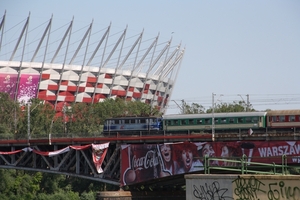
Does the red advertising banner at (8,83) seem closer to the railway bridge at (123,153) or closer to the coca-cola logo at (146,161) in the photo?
the railway bridge at (123,153)

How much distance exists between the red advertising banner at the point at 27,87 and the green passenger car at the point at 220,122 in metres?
75.0

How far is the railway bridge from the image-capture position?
5945cm

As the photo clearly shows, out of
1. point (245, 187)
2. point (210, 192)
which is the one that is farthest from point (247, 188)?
point (210, 192)

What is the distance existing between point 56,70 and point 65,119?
1414cm

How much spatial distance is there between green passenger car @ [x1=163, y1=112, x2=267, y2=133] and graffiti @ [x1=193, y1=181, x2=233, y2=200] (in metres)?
51.7

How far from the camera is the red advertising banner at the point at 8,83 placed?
155m

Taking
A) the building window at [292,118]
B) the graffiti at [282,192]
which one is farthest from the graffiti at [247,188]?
the building window at [292,118]

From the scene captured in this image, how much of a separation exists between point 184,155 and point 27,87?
323 feet

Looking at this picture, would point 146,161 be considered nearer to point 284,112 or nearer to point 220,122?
point 220,122

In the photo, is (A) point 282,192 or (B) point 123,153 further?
(B) point 123,153

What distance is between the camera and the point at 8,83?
6132 inches

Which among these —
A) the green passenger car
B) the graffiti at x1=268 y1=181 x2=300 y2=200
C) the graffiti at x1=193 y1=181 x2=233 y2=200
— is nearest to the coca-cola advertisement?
the green passenger car

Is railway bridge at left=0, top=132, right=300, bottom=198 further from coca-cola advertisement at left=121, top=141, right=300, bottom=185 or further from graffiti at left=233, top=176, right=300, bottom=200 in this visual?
graffiti at left=233, top=176, right=300, bottom=200

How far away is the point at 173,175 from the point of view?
64375 millimetres
